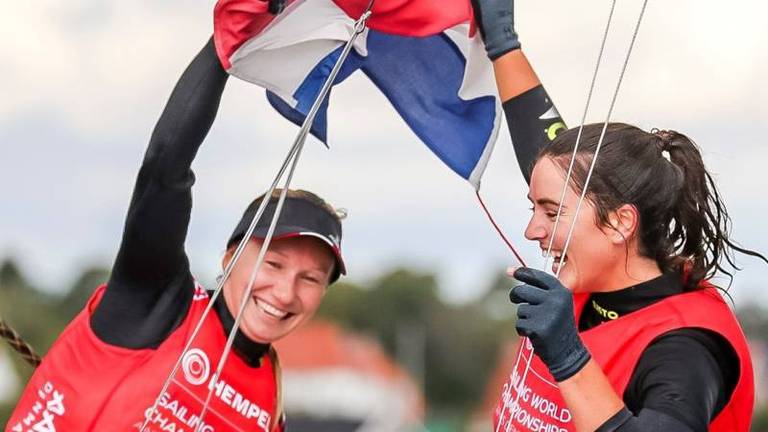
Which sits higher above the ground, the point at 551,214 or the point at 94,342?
the point at 551,214

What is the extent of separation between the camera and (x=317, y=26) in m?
3.70

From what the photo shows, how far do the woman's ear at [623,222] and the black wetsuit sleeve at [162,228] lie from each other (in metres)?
0.93

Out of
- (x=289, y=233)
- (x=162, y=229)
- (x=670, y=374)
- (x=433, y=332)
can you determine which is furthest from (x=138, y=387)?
(x=433, y=332)

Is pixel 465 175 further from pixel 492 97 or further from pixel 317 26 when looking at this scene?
pixel 317 26

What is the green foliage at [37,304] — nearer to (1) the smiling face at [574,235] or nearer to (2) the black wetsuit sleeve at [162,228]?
(2) the black wetsuit sleeve at [162,228]

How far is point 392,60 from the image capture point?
3961 millimetres

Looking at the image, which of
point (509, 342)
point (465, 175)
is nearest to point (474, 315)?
point (509, 342)

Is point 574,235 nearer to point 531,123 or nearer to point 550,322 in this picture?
point 550,322

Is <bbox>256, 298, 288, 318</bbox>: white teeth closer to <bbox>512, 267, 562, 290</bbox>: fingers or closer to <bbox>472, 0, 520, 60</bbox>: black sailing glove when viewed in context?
<bbox>472, 0, 520, 60</bbox>: black sailing glove

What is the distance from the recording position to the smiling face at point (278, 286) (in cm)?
372

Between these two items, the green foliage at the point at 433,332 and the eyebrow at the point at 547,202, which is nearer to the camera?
the eyebrow at the point at 547,202

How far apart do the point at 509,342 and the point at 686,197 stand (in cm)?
4563

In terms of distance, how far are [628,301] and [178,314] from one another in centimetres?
108

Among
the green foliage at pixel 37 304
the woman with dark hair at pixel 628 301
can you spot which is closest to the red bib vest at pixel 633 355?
the woman with dark hair at pixel 628 301
